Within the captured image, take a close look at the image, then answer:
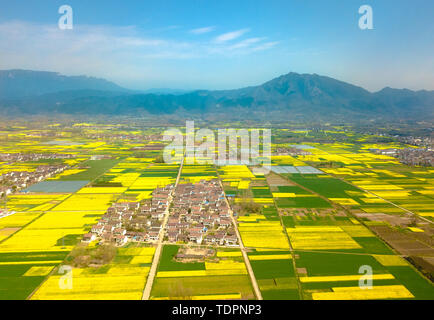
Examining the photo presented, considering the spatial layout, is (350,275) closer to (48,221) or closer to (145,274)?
(145,274)

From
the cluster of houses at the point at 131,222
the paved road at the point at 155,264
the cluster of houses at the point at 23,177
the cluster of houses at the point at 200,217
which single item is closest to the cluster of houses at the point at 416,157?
the cluster of houses at the point at 200,217

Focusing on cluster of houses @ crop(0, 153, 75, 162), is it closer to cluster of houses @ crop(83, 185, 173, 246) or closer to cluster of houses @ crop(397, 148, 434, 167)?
cluster of houses @ crop(83, 185, 173, 246)

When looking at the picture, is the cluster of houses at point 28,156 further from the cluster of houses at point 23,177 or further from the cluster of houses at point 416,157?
the cluster of houses at point 416,157

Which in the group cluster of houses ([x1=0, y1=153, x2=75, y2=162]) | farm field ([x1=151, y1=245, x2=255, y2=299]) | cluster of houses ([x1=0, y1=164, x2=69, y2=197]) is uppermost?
cluster of houses ([x1=0, y1=153, x2=75, y2=162])

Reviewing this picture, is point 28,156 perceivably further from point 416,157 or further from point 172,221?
point 416,157

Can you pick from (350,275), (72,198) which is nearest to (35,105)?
(72,198)

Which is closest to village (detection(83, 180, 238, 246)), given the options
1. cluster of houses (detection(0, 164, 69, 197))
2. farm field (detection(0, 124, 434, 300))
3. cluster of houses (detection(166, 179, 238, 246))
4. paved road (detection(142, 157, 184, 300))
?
cluster of houses (detection(166, 179, 238, 246))

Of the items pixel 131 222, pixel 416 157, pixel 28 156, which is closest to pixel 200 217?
pixel 131 222
